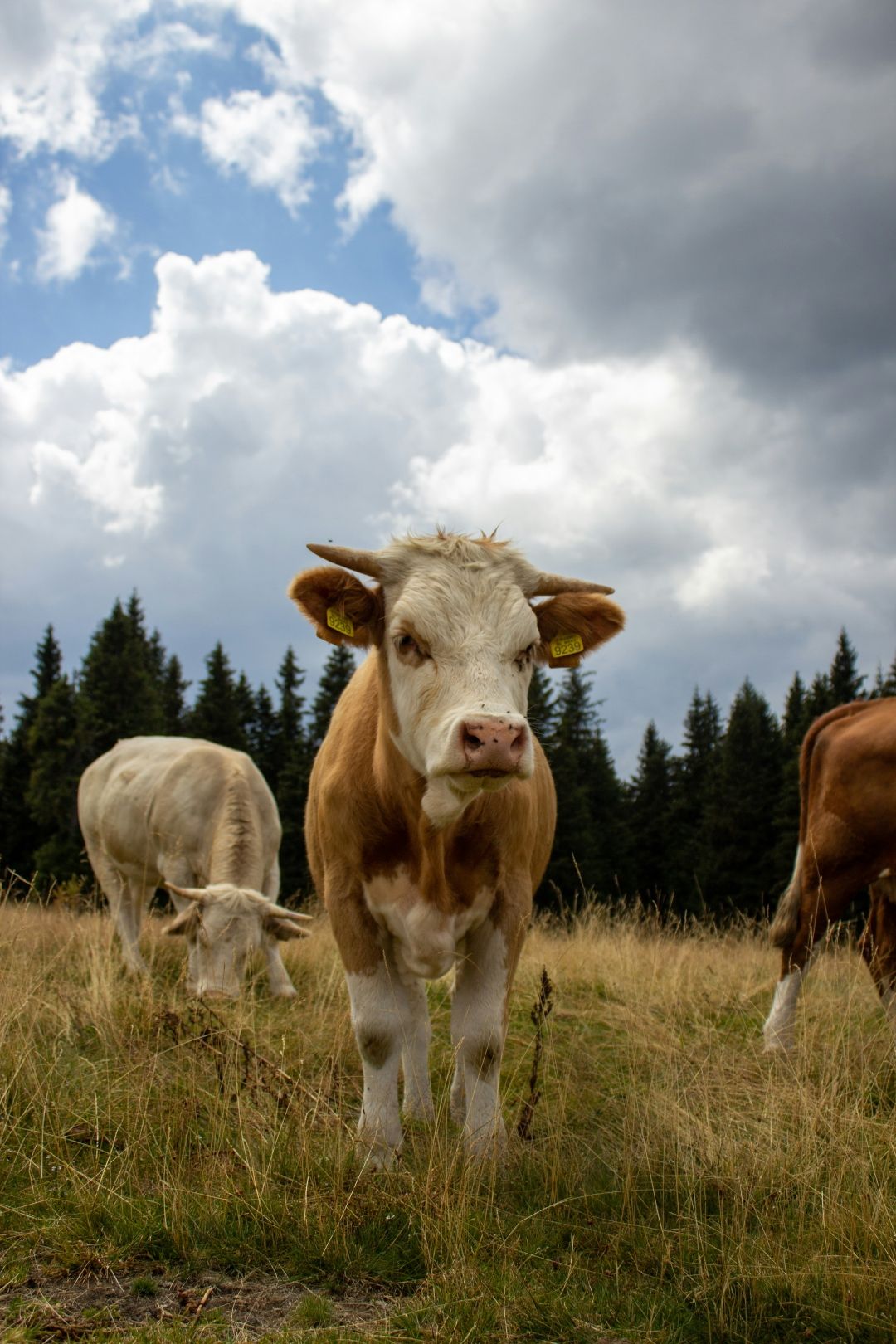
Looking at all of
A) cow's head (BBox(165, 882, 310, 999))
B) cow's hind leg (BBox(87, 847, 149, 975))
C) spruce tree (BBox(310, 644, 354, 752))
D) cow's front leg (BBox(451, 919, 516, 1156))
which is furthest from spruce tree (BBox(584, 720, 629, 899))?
cow's front leg (BBox(451, 919, 516, 1156))

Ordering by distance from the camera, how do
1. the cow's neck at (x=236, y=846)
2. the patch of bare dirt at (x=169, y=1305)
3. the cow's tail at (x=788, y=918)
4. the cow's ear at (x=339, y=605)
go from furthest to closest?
the cow's neck at (x=236, y=846)
the cow's tail at (x=788, y=918)
the cow's ear at (x=339, y=605)
the patch of bare dirt at (x=169, y=1305)

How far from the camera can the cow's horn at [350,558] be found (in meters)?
4.31

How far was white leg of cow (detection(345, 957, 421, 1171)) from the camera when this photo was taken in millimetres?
4375

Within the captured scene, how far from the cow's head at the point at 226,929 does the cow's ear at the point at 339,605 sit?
→ 13.4 feet

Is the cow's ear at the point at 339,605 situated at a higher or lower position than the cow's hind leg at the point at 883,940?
higher

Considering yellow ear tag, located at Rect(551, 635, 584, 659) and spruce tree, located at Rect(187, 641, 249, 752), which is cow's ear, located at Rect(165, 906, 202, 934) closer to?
yellow ear tag, located at Rect(551, 635, 584, 659)

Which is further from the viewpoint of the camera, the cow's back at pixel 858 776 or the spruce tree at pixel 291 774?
the spruce tree at pixel 291 774

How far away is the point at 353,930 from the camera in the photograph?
15.0ft

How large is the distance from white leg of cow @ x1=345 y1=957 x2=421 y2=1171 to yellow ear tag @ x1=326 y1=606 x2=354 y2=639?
59.2 inches

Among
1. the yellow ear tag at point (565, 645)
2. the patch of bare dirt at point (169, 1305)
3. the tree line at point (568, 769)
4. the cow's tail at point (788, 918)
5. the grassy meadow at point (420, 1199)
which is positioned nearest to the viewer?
the patch of bare dirt at point (169, 1305)

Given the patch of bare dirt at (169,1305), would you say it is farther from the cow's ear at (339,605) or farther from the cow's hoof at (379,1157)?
the cow's ear at (339,605)

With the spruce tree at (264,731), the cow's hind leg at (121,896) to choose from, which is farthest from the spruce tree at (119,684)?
the cow's hind leg at (121,896)

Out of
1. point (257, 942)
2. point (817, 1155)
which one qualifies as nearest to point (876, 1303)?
point (817, 1155)

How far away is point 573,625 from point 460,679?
3.25 ft
